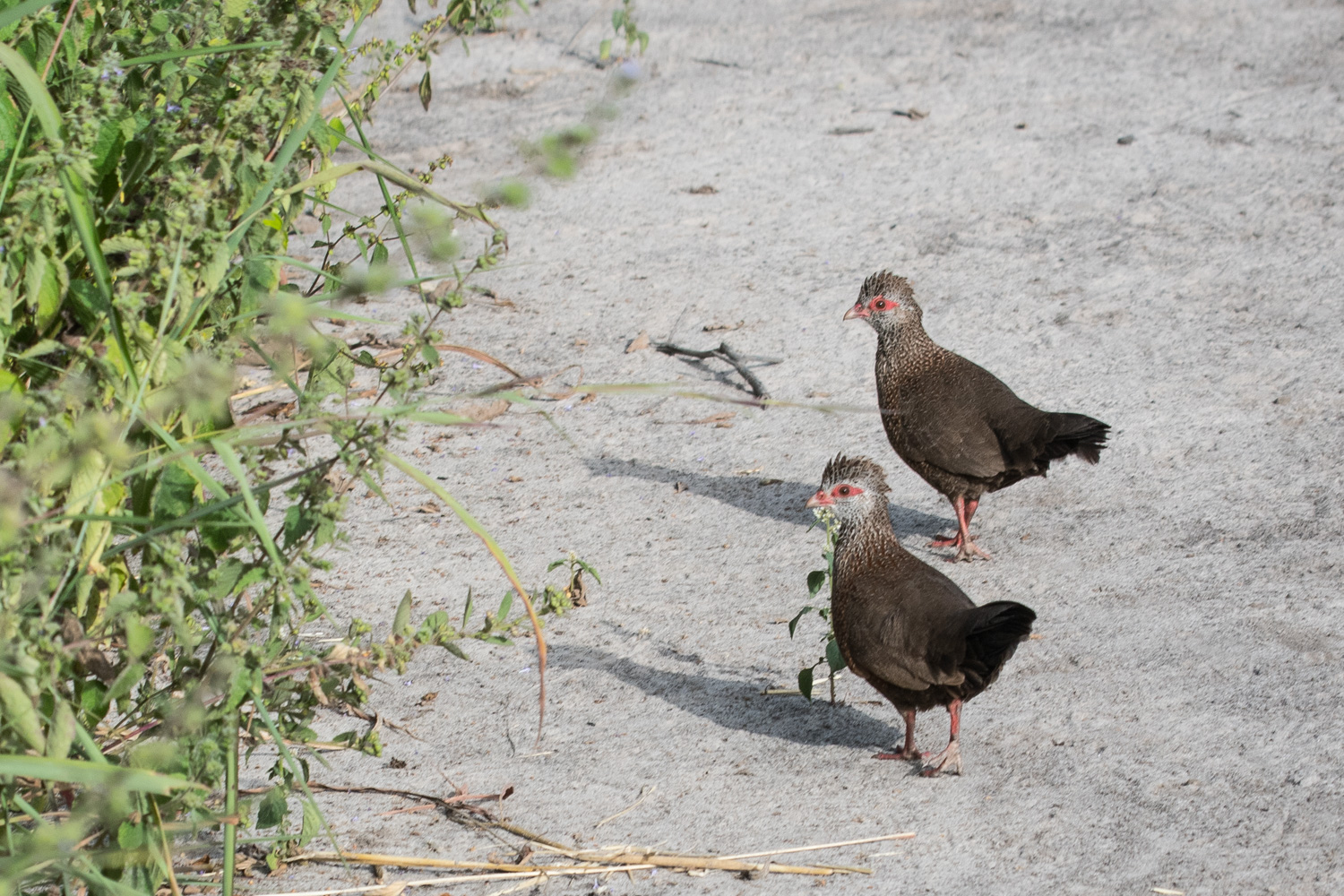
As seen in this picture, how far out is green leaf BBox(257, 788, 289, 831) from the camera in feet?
9.18

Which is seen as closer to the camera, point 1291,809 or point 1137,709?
point 1291,809

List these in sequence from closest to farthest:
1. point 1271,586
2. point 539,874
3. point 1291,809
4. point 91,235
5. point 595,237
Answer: point 91,235
point 539,874
point 1291,809
point 1271,586
point 595,237

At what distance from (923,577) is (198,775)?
2.28 metres

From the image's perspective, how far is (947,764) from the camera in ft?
12.6

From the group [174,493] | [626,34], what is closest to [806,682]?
[174,493]

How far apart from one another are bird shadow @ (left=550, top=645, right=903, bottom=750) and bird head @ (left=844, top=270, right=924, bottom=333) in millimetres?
1800

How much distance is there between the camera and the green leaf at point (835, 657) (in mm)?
4051

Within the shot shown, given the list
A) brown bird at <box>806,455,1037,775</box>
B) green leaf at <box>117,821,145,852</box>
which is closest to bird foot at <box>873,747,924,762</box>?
brown bird at <box>806,455,1037,775</box>

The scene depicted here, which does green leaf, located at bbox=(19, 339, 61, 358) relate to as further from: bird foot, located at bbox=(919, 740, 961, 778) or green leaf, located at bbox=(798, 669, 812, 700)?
bird foot, located at bbox=(919, 740, 961, 778)

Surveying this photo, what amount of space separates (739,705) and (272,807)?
5.72ft

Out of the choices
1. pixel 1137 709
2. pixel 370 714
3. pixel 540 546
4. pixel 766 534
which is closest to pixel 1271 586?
pixel 1137 709

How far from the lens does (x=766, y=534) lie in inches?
208

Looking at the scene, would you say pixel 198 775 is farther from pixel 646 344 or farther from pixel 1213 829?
pixel 646 344

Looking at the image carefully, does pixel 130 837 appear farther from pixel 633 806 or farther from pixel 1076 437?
pixel 1076 437
